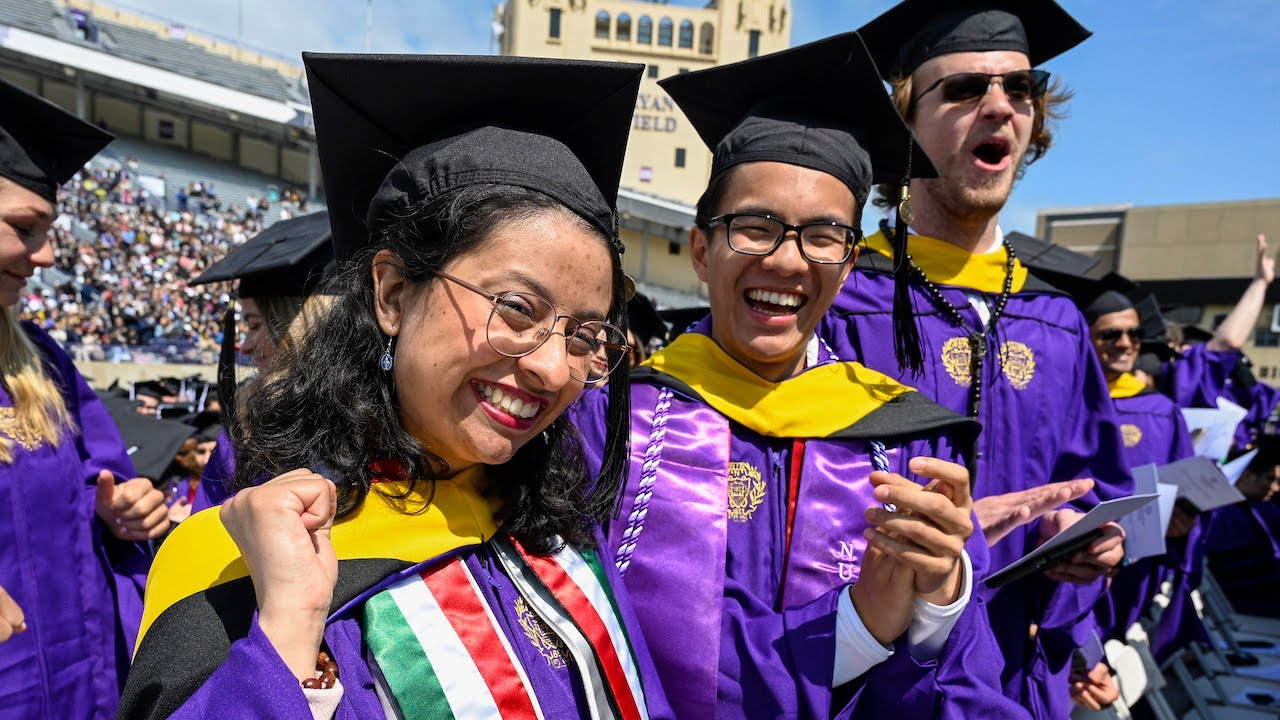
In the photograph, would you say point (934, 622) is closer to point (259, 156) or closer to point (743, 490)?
point (743, 490)

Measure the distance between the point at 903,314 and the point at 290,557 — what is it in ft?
6.08

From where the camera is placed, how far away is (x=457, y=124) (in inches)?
61.1

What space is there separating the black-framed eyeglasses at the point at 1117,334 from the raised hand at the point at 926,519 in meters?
4.34

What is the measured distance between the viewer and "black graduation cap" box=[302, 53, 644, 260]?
145cm

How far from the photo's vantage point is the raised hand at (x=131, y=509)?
9.21 ft

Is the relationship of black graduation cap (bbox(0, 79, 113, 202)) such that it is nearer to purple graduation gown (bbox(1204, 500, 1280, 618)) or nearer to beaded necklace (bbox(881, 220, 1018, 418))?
beaded necklace (bbox(881, 220, 1018, 418))

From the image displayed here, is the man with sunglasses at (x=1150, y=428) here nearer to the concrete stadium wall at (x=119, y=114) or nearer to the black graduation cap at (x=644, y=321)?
the black graduation cap at (x=644, y=321)

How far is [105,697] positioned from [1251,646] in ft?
28.7

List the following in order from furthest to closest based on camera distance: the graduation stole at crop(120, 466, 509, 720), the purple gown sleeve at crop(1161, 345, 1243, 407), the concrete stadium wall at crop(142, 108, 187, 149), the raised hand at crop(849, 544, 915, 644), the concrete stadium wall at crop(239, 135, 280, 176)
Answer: the concrete stadium wall at crop(239, 135, 280, 176)
the concrete stadium wall at crop(142, 108, 187, 149)
the purple gown sleeve at crop(1161, 345, 1243, 407)
the raised hand at crop(849, 544, 915, 644)
the graduation stole at crop(120, 466, 509, 720)

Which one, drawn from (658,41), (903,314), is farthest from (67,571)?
(658,41)

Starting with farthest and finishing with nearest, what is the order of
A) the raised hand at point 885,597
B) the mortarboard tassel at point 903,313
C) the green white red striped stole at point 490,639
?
the mortarboard tassel at point 903,313
the raised hand at point 885,597
the green white red striped stole at point 490,639

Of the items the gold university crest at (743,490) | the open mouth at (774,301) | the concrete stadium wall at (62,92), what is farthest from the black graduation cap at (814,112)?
the concrete stadium wall at (62,92)

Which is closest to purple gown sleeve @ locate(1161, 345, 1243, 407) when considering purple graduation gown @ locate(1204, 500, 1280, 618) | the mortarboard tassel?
purple graduation gown @ locate(1204, 500, 1280, 618)

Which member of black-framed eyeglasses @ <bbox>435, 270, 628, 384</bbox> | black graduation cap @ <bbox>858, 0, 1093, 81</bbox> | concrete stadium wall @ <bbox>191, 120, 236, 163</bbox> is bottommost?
black-framed eyeglasses @ <bbox>435, 270, 628, 384</bbox>
